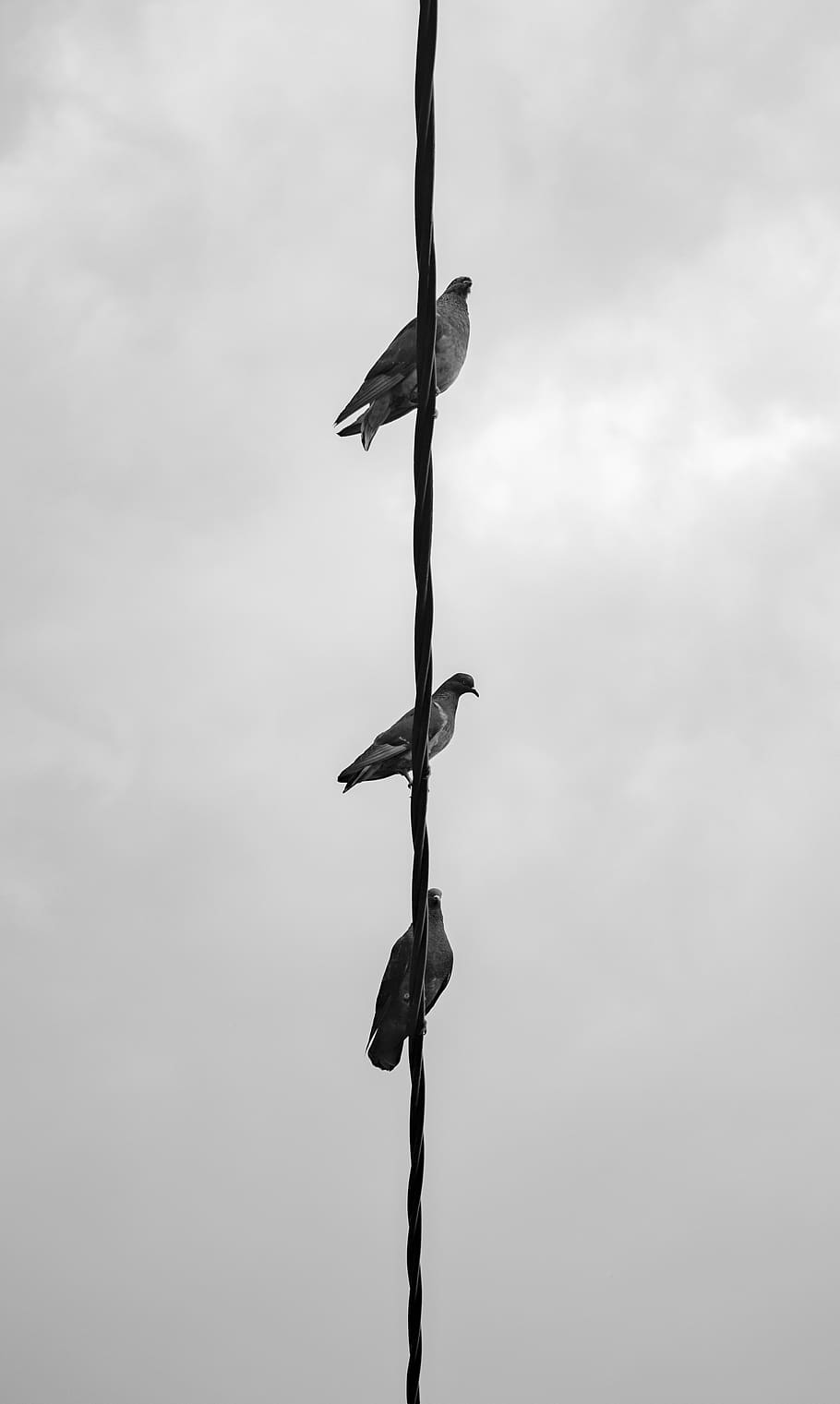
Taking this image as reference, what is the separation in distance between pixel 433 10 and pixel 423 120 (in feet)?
0.61

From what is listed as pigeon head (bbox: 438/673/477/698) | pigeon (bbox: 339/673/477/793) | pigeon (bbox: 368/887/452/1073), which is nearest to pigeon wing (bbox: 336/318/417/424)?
pigeon (bbox: 339/673/477/793)

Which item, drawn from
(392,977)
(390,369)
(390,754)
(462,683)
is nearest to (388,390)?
(390,369)

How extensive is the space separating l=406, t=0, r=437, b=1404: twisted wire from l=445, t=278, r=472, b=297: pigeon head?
3.94 meters

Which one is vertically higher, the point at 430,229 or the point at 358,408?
the point at 358,408

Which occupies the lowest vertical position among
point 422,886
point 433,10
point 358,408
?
point 422,886

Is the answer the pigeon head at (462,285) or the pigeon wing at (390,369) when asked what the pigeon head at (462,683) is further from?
the pigeon wing at (390,369)

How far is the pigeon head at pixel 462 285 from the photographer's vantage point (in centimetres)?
683

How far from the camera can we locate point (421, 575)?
10.1ft

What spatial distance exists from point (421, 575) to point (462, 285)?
163 inches

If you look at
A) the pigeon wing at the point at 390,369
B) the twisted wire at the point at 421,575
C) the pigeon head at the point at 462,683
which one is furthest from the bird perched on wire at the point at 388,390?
the pigeon head at the point at 462,683

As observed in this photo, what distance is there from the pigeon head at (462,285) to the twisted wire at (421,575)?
3.94m

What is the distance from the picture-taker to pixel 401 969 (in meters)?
5.82

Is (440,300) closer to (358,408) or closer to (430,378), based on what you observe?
(358,408)

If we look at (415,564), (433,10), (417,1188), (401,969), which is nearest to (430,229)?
(433,10)
